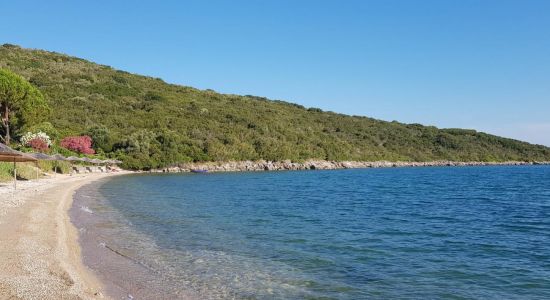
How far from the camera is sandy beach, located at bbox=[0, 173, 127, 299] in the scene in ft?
27.2

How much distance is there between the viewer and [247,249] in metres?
14.0

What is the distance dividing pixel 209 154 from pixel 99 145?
18837mm

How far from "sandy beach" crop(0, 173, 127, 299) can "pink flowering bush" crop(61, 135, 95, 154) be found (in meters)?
48.8

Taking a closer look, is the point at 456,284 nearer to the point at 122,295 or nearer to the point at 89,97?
the point at 122,295

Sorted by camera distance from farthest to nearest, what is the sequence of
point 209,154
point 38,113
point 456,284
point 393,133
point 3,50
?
point 393,133 → point 3,50 → point 209,154 → point 38,113 → point 456,284

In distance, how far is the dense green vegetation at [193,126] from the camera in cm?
7850

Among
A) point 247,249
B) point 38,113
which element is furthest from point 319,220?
point 38,113

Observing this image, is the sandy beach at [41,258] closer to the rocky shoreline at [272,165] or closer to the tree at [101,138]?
the tree at [101,138]

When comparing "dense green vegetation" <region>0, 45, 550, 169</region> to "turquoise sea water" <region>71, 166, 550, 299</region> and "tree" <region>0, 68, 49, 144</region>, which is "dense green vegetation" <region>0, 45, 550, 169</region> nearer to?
"tree" <region>0, 68, 49, 144</region>

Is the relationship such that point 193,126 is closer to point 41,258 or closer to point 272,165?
point 272,165

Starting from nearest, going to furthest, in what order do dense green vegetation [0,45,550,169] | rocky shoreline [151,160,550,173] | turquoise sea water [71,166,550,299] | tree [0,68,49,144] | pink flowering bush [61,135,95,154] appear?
turquoise sea water [71,166,550,299] → tree [0,68,49,144] → pink flowering bush [61,135,95,154] → rocky shoreline [151,160,550,173] → dense green vegetation [0,45,550,169]

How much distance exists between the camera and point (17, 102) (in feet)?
172

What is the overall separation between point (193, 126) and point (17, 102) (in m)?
41.0

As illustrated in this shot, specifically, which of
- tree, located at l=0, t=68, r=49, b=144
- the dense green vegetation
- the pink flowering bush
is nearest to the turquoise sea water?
tree, located at l=0, t=68, r=49, b=144
